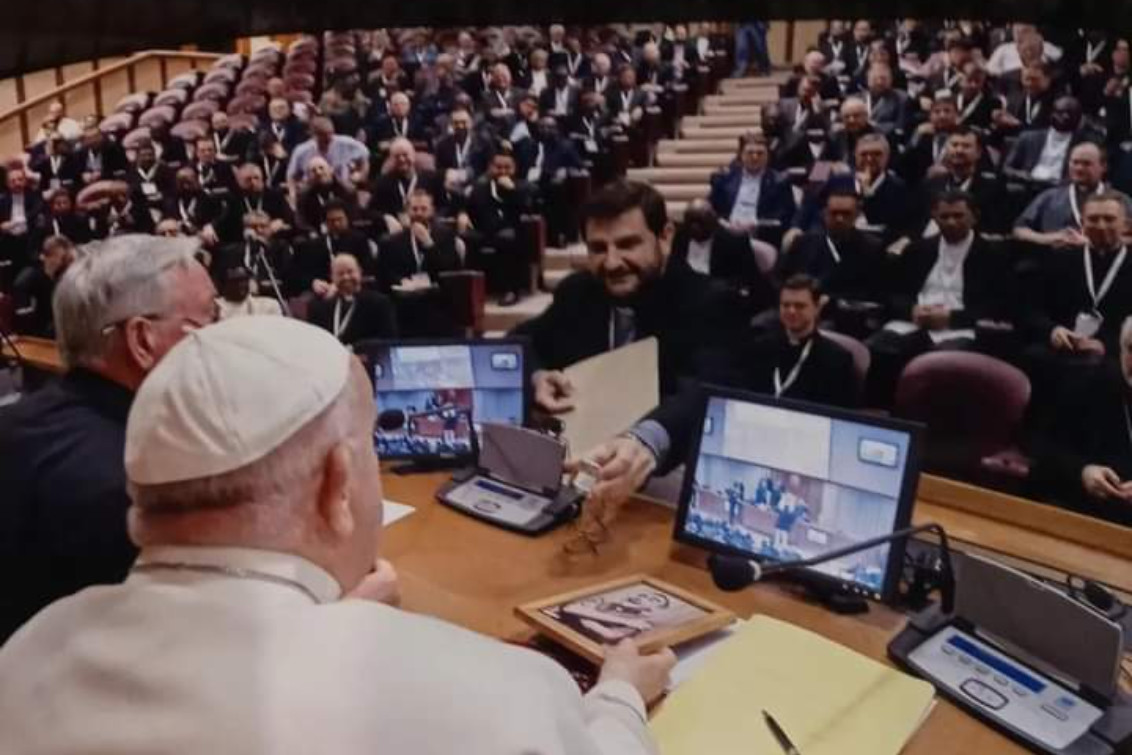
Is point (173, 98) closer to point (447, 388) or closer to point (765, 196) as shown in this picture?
point (765, 196)

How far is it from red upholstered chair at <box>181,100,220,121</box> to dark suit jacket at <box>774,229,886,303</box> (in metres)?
7.15

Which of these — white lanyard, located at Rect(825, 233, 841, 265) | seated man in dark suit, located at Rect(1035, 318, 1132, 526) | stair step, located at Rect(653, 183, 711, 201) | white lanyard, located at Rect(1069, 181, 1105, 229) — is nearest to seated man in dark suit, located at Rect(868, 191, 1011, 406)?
white lanyard, located at Rect(825, 233, 841, 265)

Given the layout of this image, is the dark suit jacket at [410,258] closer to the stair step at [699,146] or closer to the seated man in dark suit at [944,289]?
the seated man in dark suit at [944,289]

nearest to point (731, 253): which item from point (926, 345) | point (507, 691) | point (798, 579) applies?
point (926, 345)

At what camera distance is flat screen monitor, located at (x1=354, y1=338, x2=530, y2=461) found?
2205mm

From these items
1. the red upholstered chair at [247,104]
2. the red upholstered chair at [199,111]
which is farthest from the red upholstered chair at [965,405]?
the red upholstered chair at [199,111]

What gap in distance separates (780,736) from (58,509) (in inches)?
40.3

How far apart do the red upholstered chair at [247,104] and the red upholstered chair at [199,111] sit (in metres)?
0.17

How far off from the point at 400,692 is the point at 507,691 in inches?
3.3

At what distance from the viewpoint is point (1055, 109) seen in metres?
6.12

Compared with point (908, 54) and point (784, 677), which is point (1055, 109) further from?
point (784, 677)

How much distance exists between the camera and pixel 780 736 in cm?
124

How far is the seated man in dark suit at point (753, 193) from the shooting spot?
244 inches

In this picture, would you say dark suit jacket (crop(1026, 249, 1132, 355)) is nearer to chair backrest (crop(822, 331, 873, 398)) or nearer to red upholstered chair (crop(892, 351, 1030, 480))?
chair backrest (crop(822, 331, 873, 398))
